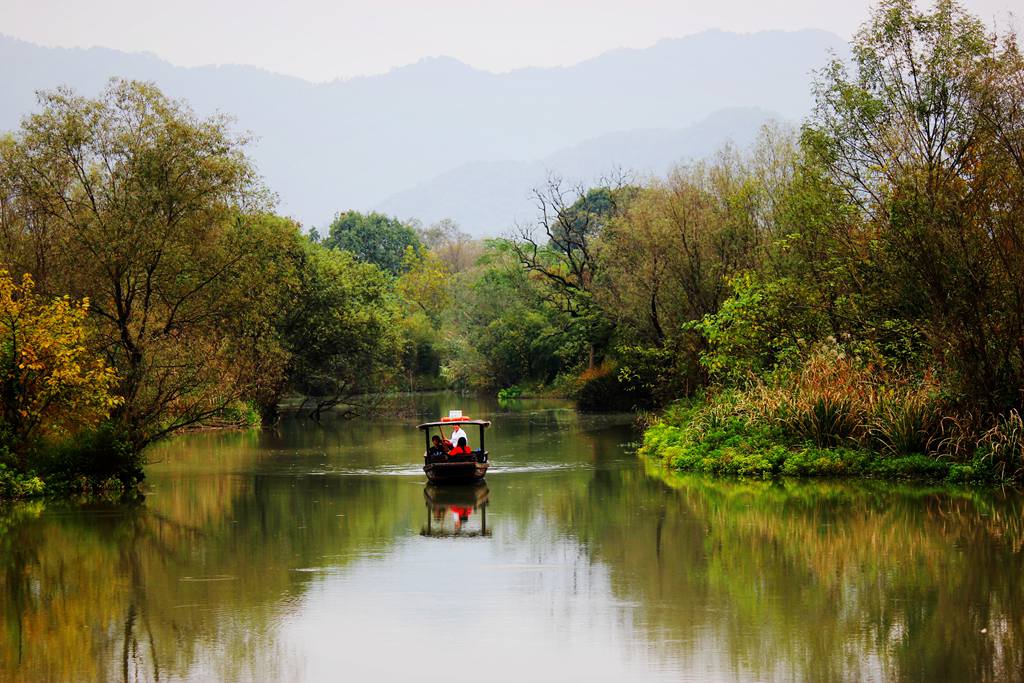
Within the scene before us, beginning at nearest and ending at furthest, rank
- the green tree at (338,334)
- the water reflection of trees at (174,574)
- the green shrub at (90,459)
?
the water reflection of trees at (174,574) → the green shrub at (90,459) → the green tree at (338,334)

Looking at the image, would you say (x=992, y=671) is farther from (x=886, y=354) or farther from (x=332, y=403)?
(x=332, y=403)

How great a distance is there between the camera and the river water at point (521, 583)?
11.0 m

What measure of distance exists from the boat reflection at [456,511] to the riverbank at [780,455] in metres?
5.53

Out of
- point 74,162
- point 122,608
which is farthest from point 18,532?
point 74,162

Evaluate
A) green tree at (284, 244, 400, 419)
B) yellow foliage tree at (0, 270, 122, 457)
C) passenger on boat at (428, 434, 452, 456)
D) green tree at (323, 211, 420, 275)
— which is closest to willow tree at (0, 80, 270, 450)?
yellow foliage tree at (0, 270, 122, 457)

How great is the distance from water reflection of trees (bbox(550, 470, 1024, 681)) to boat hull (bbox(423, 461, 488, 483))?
2.67 m

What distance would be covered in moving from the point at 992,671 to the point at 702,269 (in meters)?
29.5

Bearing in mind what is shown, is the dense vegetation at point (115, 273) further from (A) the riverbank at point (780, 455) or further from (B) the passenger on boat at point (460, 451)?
(A) the riverbank at point (780, 455)

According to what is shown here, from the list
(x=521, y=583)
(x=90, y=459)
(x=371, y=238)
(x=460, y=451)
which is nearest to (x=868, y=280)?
(x=460, y=451)

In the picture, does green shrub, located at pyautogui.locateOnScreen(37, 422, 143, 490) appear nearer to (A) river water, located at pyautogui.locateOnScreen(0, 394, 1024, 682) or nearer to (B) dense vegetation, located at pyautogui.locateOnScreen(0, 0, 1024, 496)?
(B) dense vegetation, located at pyautogui.locateOnScreen(0, 0, 1024, 496)

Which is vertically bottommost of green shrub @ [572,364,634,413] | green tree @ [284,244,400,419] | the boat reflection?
the boat reflection

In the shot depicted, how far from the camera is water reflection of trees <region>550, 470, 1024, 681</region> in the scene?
10930 millimetres

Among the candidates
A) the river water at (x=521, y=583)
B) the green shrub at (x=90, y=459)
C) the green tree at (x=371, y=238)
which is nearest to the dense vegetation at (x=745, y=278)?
the green shrub at (x=90, y=459)

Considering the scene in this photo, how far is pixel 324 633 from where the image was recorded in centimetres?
1221
